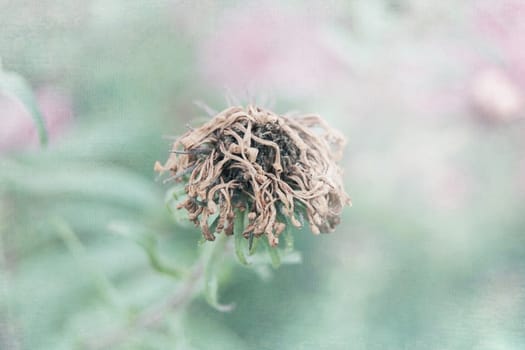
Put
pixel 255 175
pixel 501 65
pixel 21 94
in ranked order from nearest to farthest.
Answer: pixel 255 175, pixel 21 94, pixel 501 65

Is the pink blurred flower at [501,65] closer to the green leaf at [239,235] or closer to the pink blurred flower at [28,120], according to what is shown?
the green leaf at [239,235]

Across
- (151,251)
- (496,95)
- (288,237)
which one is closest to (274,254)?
(288,237)

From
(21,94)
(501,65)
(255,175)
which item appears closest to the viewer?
(255,175)

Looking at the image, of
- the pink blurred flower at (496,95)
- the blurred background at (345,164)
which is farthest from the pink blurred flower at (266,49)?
the pink blurred flower at (496,95)

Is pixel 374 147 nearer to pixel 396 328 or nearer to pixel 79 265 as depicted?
pixel 396 328

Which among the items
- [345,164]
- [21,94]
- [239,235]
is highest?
[345,164]

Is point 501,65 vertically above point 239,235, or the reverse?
point 501,65

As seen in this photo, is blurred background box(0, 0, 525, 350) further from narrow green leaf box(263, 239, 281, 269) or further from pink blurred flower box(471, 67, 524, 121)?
narrow green leaf box(263, 239, 281, 269)

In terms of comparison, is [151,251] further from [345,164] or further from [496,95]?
[496,95]
